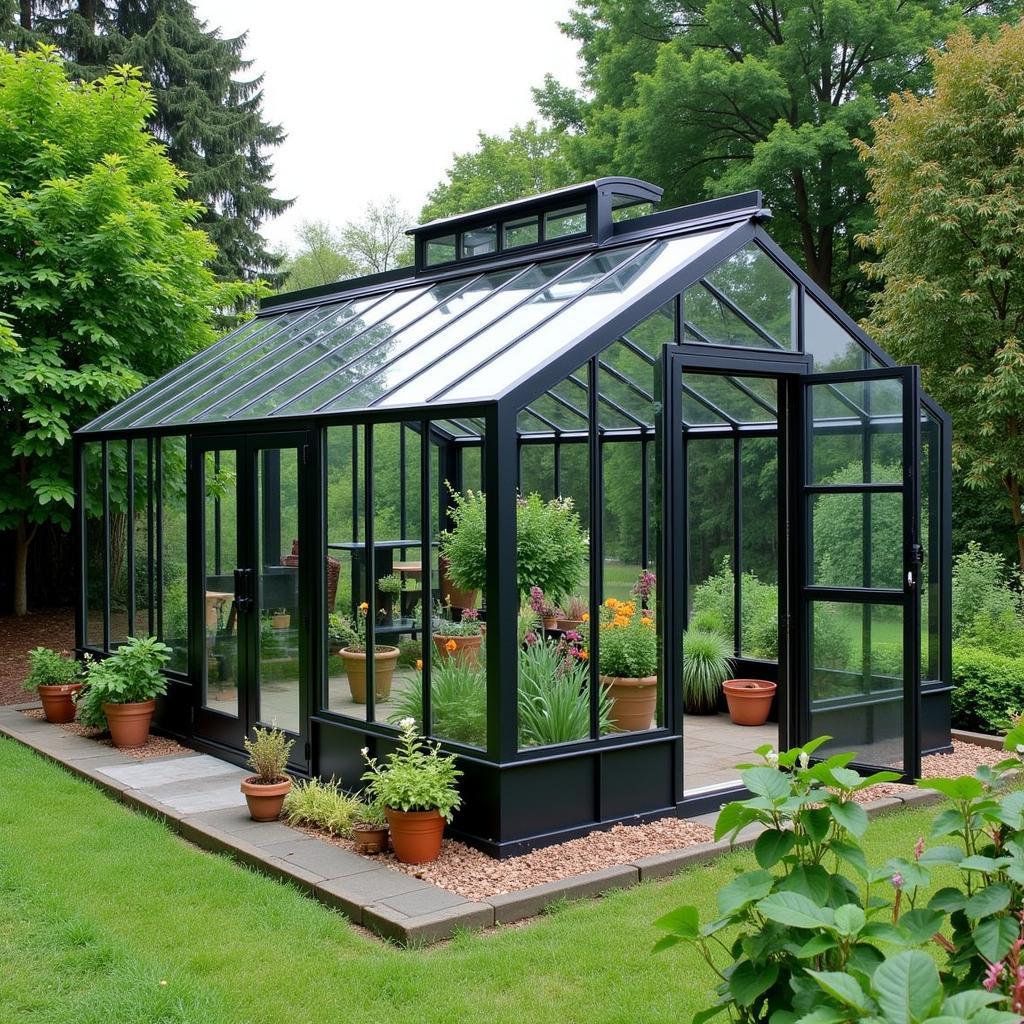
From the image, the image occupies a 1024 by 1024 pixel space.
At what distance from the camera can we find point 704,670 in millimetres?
9461

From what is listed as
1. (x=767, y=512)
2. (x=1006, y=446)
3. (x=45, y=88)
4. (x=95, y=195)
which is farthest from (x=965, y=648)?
(x=45, y=88)

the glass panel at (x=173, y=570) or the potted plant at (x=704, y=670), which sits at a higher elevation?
the glass panel at (x=173, y=570)

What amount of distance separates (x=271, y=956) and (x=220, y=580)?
4.08 metres

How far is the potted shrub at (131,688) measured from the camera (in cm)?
839

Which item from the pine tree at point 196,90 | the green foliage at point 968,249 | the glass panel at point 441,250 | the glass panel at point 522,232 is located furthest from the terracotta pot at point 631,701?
the pine tree at point 196,90

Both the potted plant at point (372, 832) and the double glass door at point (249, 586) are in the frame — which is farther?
the double glass door at point (249, 586)

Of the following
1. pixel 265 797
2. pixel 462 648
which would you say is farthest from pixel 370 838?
pixel 462 648

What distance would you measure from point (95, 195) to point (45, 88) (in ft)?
4.84

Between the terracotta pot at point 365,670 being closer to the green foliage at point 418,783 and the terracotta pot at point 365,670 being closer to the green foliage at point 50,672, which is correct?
the green foliage at point 418,783

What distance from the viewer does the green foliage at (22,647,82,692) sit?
940 centimetres

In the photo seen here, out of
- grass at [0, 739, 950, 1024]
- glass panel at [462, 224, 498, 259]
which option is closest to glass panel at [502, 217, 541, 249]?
glass panel at [462, 224, 498, 259]

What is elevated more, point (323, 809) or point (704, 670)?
point (704, 670)

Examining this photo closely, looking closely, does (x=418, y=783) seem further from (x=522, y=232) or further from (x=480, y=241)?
(x=480, y=241)

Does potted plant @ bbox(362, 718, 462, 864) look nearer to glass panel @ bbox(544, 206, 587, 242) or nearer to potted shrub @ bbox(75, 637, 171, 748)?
potted shrub @ bbox(75, 637, 171, 748)
